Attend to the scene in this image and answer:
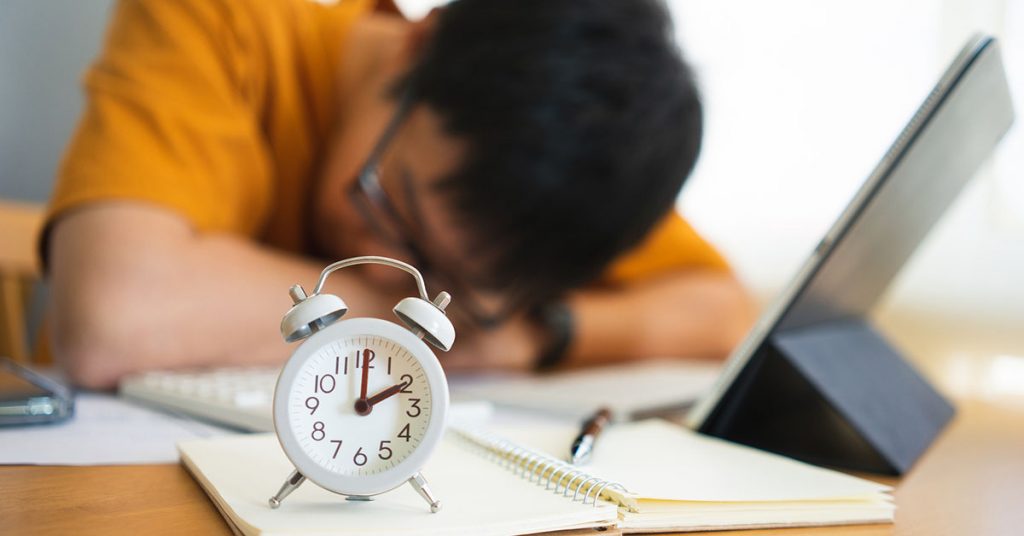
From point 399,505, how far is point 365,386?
2.2 inches

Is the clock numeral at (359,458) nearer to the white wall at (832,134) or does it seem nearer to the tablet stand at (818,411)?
the tablet stand at (818,411)

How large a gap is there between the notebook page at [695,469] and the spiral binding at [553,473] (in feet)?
0.06

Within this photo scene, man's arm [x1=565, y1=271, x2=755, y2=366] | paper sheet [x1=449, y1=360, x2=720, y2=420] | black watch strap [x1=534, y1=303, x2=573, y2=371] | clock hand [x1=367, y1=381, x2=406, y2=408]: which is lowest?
clock hand [x1=367, y1=381, x2=406, y2=408]

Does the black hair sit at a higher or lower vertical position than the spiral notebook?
higher

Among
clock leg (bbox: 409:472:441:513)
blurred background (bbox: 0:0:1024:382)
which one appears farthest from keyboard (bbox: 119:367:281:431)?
blurred background (bbox: 0:0:1024:382)

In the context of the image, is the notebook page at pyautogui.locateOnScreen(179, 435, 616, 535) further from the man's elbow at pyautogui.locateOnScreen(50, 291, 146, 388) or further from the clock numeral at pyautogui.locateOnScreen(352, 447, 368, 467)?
the man's elbow at pyautogui.locateOnScreen(50, 291, 146, 388)

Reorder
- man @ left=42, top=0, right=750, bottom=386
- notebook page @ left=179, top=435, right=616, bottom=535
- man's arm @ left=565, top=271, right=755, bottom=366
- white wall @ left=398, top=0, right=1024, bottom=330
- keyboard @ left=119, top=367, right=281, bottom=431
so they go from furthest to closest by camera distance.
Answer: white wall @ left=398, top=0, right=1024, bottom=330 < man's arm @ left=565, top=271, right=755, bottom=366 < man @ left=42, top=0, right=750, bottom=386 < keyboard @ left=119, top=367, right=281, bottom=431 < notebook page @ left=179, top=435, right=616, bottom=535

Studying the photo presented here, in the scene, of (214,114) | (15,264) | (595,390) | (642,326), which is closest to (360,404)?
(595,390)

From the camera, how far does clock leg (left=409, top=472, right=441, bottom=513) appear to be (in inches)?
13.9

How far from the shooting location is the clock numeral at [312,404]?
0.36 meters

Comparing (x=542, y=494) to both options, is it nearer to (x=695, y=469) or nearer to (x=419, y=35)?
(x=695, y=469)

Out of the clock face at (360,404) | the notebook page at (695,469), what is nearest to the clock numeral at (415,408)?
the clock face at (360,404)

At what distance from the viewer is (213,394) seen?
0.64 m

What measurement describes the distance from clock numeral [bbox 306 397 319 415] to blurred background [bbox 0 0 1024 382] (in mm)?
960
